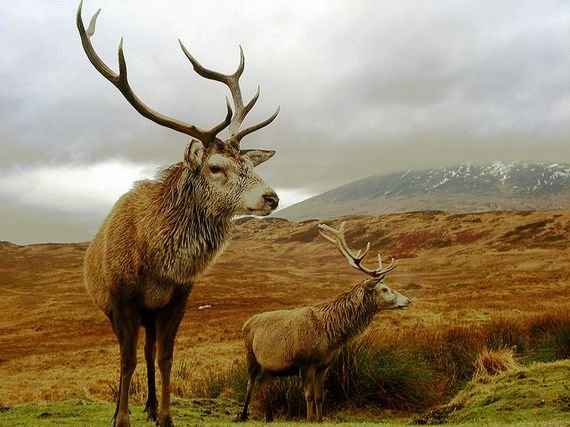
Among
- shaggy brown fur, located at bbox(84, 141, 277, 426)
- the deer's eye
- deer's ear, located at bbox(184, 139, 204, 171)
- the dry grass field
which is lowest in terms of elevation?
the dry grass field

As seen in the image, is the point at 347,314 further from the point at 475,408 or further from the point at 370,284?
the point at 475,408

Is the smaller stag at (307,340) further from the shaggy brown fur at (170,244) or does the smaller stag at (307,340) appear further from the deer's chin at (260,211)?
the deer's chin at (260,211)

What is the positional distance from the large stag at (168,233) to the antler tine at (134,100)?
1cm

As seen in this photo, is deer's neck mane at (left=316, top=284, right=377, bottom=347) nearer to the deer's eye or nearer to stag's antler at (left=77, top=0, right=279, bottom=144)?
stag's antler at (left=77, top=0, right=279, bottom=144)

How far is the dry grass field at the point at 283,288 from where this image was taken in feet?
71.4

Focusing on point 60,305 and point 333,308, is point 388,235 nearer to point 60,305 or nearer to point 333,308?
point 60,305

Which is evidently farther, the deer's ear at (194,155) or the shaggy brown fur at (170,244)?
the deer's ear at (194,155)

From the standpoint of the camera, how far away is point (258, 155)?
6.76 meters

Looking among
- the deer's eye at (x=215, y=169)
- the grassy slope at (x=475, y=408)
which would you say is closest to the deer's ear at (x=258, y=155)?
the deer's eye at (x=215, y=169)

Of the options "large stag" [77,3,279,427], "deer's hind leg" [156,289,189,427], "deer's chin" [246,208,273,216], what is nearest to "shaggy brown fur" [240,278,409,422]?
"deer's hind leg" [156,289,189,427]

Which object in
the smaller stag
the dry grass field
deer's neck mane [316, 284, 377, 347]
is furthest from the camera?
the dry grass field

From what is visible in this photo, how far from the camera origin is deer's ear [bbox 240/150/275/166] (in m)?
6.67

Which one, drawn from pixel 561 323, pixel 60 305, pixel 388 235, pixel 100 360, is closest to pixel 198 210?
pixel 561 323

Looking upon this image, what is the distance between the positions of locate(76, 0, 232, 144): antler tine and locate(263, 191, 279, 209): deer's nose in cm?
93
